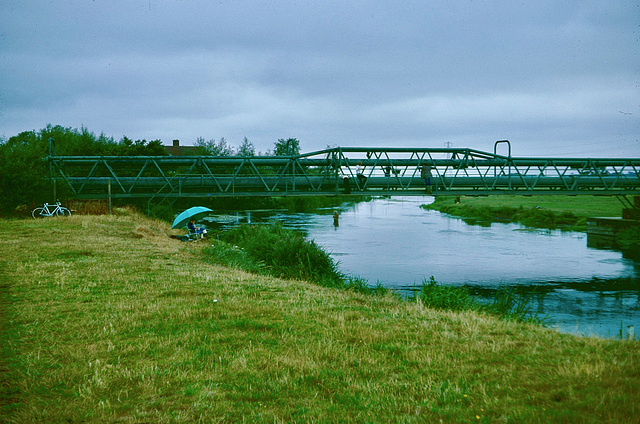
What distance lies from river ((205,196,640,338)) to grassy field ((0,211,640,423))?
18.2 feet

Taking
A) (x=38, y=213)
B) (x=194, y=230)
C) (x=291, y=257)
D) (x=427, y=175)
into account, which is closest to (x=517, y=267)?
(x=427, y=175)

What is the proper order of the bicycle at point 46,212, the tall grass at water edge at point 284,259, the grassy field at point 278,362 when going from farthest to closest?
the bicycle at point 46,212, the tall grass at water edge at point 284,259, the grassy field at point 278,362

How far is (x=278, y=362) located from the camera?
252 inches

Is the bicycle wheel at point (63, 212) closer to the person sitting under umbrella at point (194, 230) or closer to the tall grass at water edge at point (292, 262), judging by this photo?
the person sitting under umbrella at point (194, 230)

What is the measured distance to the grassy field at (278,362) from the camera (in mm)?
4910

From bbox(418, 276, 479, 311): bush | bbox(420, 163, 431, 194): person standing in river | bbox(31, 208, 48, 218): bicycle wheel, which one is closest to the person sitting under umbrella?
bbox(31, 208, 48, 218): bicycle wheel

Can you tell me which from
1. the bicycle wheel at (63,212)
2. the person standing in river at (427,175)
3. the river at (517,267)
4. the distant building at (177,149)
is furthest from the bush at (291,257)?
the distant building at (177,149)

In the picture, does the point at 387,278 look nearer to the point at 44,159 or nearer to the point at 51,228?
the point at 51,228

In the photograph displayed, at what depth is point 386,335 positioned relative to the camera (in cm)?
782

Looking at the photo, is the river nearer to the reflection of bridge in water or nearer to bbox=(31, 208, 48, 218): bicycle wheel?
the reflection of bridge in water

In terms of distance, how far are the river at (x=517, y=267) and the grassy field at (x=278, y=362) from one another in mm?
5539

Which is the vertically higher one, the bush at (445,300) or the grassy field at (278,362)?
the grassy field at (278,362)

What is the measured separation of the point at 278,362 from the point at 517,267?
25915mm

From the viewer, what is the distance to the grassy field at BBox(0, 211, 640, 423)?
491 cm
